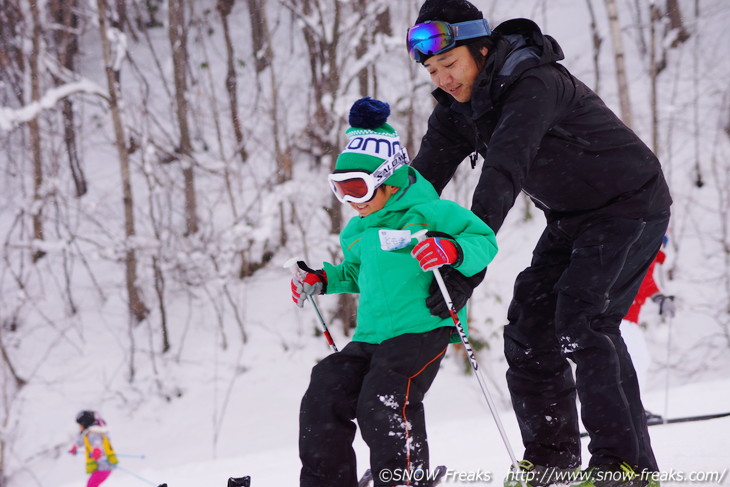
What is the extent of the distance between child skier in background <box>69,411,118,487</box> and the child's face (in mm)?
3219

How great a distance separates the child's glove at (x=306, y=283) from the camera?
2.54 meters

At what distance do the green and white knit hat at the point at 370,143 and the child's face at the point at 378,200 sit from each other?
1.3 inches

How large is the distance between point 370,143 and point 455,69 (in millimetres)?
394

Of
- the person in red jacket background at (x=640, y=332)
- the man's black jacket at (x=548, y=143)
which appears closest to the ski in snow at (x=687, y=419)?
the person in red jacket background at (x=640, y=332)

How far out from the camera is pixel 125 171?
1062 centimetres

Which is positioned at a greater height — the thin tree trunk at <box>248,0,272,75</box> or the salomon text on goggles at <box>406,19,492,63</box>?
the thin tree trunk at <box>248,0,272,75</box>

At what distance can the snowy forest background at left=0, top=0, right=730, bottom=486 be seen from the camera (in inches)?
393

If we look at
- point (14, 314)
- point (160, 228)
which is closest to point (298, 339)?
point (160, 228)

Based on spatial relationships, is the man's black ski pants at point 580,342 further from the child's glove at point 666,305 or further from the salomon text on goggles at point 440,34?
the child's glove at point 666,305

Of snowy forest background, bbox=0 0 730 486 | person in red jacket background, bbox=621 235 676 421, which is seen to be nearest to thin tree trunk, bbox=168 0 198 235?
snowy forest background, bbox=0 0 730 486

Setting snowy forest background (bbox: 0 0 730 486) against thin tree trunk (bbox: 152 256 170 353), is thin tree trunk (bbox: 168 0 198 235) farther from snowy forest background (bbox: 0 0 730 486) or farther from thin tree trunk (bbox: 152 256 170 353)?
thin tree trunk (bbox: 152 256 170 353)

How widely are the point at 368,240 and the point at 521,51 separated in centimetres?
82

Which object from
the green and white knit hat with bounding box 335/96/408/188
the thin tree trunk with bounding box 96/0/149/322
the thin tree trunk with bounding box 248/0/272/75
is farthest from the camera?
the thin tree trunk with bounding box 248/0/272/75

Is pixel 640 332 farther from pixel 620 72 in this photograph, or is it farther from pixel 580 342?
pixel 620 72
